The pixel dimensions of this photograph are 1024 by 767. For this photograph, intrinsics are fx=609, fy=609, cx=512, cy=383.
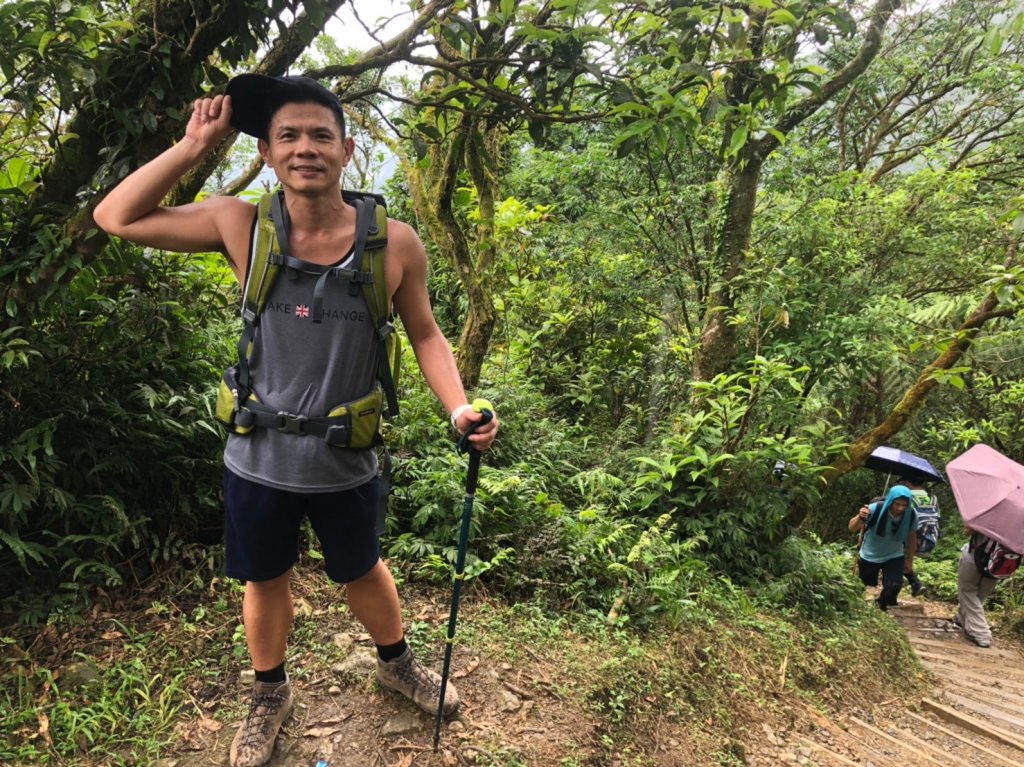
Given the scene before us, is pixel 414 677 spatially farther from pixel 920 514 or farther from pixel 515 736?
pixel 920 514

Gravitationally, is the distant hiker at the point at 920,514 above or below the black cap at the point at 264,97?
below

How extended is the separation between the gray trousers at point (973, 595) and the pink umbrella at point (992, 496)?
0.61m

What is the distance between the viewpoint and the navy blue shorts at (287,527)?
213 centimetres

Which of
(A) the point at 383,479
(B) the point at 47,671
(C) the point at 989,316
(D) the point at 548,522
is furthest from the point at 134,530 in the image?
(C) the point at 989,316

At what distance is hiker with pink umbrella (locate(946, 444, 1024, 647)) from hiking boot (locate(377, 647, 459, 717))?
750 cm

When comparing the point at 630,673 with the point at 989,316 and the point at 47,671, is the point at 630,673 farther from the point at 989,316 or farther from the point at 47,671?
the point at 989,316

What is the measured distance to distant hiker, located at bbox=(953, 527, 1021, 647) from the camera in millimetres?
7305

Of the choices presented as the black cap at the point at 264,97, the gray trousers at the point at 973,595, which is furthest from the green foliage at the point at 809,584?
the black cap at the point at 264,97

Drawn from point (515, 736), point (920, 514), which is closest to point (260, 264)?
point (515, 736)

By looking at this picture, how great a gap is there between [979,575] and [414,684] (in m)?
8.01

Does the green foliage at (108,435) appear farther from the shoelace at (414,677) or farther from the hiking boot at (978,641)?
the hiking boot at (978,641)

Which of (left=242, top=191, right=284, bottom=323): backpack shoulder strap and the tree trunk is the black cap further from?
the tree trunk

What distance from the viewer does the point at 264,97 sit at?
1.92m

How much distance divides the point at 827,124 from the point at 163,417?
13060mm
